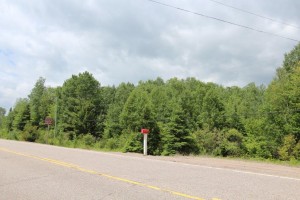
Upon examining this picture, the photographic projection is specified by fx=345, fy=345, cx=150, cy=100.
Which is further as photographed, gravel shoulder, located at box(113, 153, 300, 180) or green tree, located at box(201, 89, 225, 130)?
green tree, located at box(201, 89, 225, 130)

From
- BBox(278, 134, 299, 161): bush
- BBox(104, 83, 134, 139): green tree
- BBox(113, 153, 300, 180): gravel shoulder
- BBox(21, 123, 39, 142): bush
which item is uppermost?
BBox(104, 83, 134, 139): green tree

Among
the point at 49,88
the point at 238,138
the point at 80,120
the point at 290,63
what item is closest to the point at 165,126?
the point at 238,138

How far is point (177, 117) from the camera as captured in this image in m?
37.0

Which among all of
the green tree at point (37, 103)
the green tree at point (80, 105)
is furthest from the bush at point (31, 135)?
the green tree at point (37, 103)

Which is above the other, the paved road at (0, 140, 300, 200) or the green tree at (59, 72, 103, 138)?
the green tree at (59, 72, 103, 138)

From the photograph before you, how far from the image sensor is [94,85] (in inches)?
3039

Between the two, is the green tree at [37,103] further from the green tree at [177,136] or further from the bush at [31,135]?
the green tree at [177,136]

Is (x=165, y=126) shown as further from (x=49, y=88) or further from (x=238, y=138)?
(x=49, y=88)

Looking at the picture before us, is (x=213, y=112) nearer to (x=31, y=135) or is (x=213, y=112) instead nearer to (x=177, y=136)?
(x=177, y=136)

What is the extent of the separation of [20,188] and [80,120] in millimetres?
62477

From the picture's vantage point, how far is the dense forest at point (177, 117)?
3778cm

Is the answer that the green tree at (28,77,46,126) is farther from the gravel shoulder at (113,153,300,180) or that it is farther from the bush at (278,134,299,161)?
the gravel shoulder at (113,153,300,180)

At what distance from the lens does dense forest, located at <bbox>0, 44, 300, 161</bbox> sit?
37781 millimetres

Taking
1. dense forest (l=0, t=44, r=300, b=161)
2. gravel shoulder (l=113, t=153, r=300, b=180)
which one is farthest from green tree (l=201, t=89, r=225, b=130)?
gravel shoulder (l=113, t=153, r=300, b=180)
